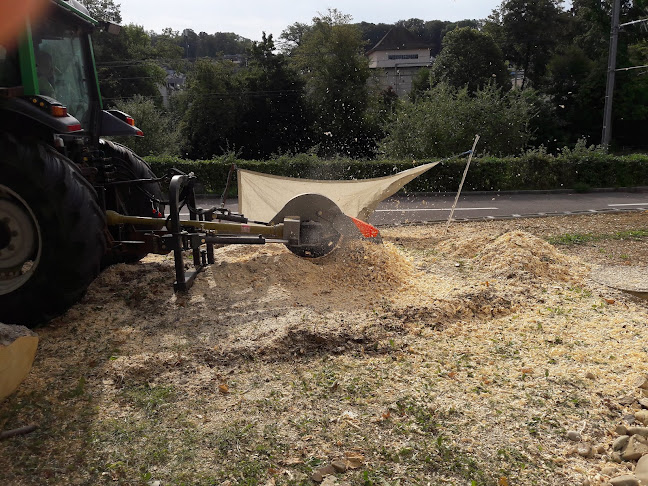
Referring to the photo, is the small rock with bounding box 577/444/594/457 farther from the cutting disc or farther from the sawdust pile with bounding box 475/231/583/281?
the cutting disc

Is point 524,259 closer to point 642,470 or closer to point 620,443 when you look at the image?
point 620,443

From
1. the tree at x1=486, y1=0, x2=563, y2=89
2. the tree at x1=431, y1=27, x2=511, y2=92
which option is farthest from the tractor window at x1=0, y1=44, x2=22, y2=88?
the tree at x1=486, y1=0, x2=563, y2=89

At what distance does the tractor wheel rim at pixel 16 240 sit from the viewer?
14.3 feet

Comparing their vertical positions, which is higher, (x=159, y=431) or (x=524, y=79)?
(x=524, y=79)

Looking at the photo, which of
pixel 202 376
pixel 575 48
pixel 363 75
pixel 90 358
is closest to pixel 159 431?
pixel 202 376

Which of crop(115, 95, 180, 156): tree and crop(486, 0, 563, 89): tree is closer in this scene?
crop(115, 95, 180, 156): tree

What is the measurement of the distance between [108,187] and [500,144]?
17578mm

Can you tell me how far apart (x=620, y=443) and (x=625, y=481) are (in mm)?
368

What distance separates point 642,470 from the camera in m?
2.78

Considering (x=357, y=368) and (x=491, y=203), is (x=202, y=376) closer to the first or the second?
(x=357, y=368)

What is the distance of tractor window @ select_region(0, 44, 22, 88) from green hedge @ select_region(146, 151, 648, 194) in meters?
12.2

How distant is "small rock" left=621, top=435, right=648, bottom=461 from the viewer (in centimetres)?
291

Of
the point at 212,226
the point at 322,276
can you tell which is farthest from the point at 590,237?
the point at 212,226

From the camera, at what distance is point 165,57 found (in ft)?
159
